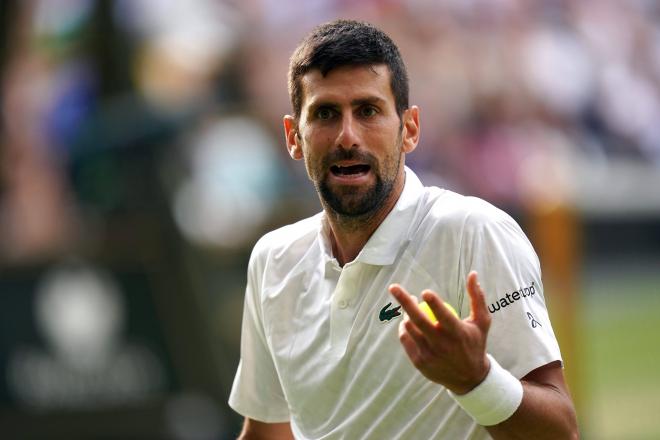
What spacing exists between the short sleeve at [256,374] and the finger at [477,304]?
109 centimetres

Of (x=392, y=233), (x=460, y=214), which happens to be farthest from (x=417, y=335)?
(x=392, y=233)

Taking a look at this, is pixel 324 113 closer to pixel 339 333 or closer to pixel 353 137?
pixel 353 137

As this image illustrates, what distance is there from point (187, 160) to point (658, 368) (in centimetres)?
631

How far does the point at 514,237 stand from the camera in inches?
136

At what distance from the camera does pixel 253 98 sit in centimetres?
1159

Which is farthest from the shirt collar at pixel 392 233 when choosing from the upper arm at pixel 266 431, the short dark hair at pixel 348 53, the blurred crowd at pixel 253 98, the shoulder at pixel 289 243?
the blurred crowd at pixel 253 98

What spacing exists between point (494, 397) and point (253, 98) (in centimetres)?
854

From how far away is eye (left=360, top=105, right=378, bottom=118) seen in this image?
3646 millimetres

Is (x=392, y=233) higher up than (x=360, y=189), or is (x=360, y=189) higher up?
(x=360, y=189)

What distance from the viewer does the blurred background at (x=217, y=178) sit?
333 inches

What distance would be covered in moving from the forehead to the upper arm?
3.36 feet

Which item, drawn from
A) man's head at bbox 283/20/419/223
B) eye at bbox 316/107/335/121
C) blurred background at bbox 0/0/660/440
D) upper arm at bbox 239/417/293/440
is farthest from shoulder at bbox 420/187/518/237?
blurred background at bbox 0/0/660/440

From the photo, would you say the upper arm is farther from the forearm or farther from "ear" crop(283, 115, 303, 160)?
the forearm

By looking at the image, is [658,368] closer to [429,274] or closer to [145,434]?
[145,434]
